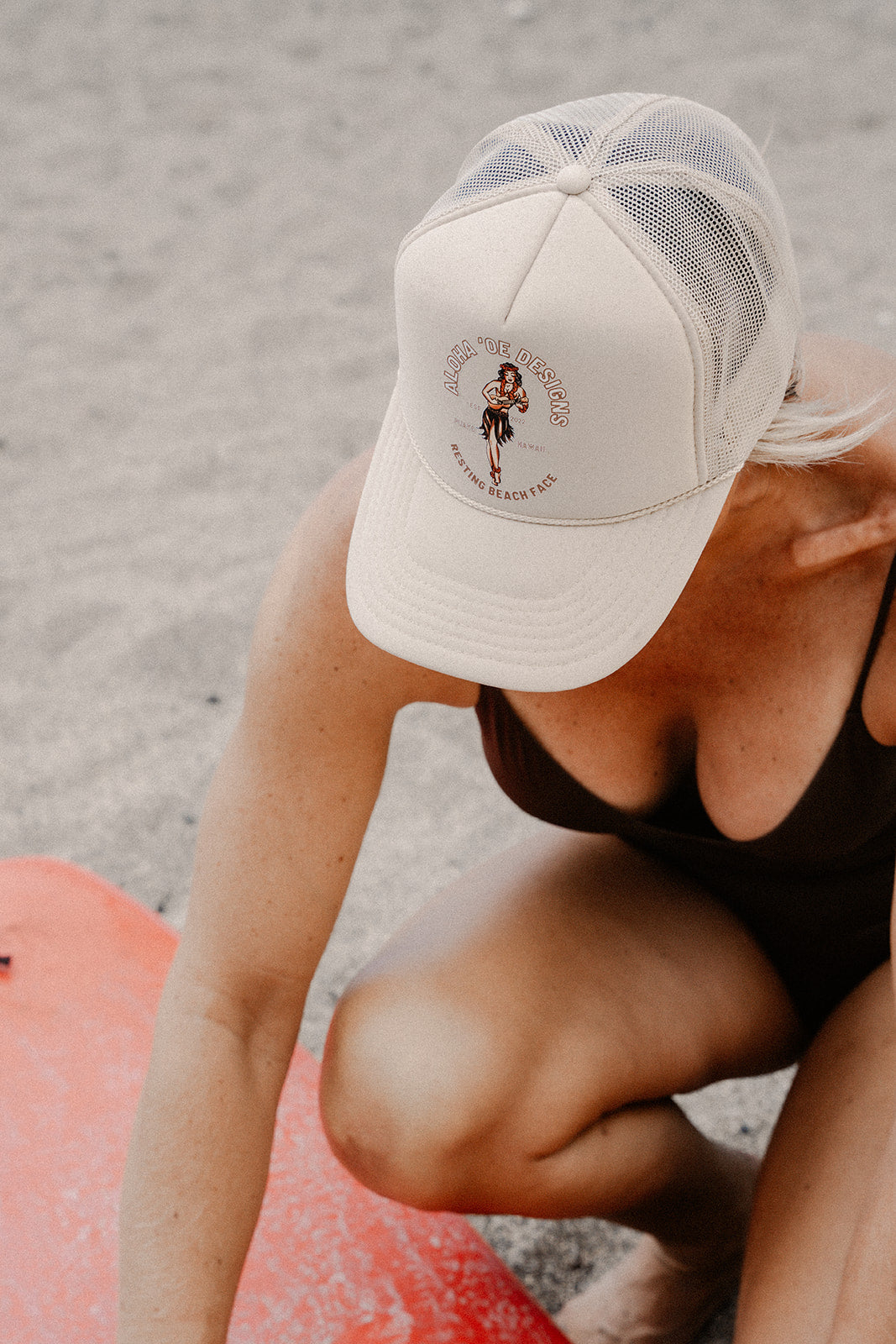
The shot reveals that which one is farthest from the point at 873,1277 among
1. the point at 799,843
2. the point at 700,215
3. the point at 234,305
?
the point at 234,305

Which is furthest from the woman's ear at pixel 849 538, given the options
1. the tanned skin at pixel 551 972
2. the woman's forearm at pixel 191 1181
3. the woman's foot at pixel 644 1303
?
the woman's foot at pixel 644 1303

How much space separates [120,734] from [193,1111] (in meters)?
1.01

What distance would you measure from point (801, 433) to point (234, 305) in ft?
7.63

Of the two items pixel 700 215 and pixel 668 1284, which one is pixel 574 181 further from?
pixel 668 1284

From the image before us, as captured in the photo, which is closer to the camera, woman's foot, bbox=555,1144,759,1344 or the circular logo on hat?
the circular logo on hat

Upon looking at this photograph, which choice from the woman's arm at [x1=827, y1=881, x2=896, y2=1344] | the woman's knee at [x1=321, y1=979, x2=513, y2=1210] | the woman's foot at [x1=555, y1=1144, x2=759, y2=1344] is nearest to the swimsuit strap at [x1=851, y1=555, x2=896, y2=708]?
the woman's arm at [x1=827, y1=881, x2=896, y2=1344]

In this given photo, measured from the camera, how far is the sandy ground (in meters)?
1.80

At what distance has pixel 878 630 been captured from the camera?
2.91 ft

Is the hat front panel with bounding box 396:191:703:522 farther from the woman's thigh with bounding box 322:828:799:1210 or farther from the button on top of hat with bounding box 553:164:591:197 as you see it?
the woman's thigh with bounding box 322:828:799:1210

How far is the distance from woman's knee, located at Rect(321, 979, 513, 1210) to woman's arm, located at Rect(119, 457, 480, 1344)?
58mm

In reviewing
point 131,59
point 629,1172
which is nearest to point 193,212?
point 131,59

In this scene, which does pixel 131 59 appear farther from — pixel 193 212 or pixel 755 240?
pixel 755 240

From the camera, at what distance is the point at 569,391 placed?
722 mm

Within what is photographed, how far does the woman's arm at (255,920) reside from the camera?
953mm
